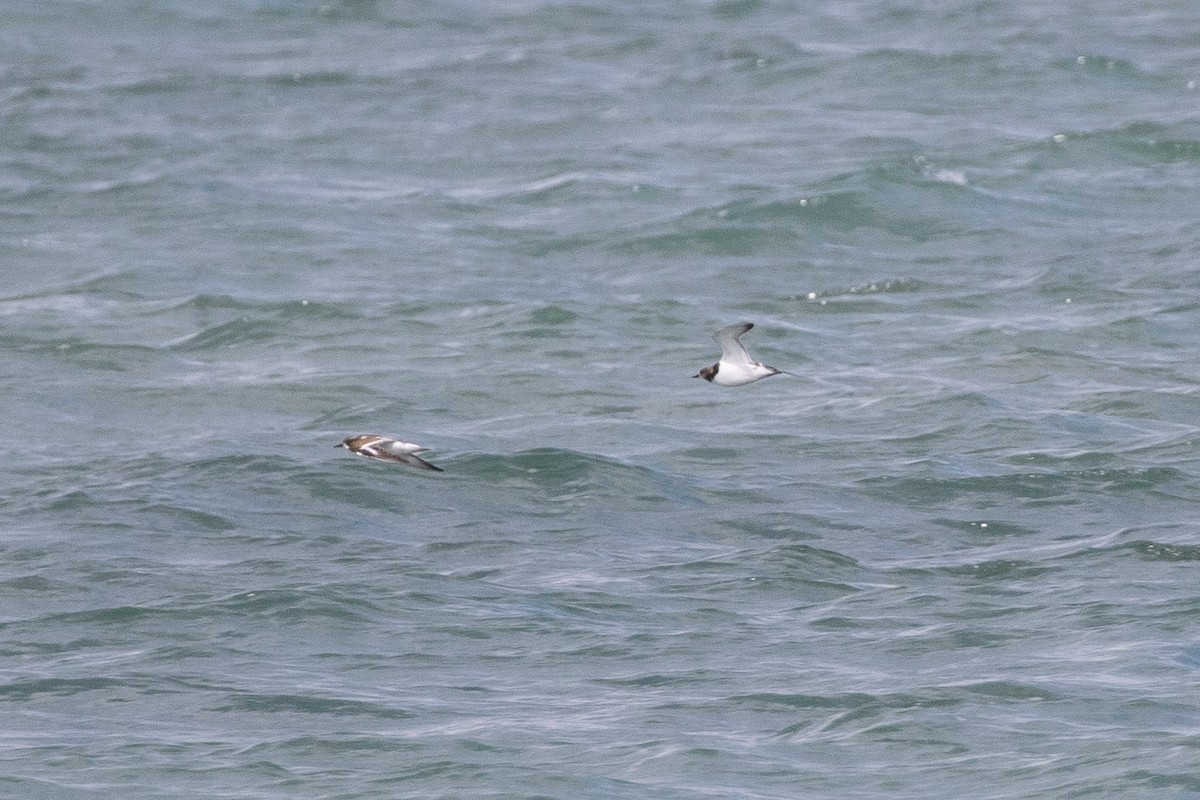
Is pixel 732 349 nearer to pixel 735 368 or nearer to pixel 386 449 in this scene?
pixel 735 368

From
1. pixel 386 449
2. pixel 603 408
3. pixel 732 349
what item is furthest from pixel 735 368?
pixel 603 408

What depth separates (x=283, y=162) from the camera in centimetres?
2566

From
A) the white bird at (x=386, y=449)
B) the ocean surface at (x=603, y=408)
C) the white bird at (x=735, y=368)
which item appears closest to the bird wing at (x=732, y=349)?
the white bird at (x=735, y=368)

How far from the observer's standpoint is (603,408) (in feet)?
57.7

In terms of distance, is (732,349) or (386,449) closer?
(386,449)

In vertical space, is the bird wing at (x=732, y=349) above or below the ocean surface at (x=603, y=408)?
above

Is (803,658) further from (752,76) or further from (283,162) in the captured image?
(752,76)

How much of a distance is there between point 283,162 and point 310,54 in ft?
18.2

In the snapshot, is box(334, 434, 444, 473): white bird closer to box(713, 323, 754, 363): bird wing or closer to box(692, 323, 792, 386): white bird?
box(713, 323, 754, 363): bird wing

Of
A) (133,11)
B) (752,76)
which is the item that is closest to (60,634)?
(752,76)

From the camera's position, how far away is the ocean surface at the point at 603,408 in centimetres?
1138

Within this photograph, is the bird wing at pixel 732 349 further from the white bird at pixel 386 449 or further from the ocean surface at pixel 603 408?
the white bird at pixel 386 449

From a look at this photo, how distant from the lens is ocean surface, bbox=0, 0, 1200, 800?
1138 centimetres

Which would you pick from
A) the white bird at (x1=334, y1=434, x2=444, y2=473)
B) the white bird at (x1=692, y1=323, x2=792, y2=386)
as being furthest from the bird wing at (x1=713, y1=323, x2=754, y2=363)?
the white bird at (x1=334, y1=434, x2=444, y2=473)
